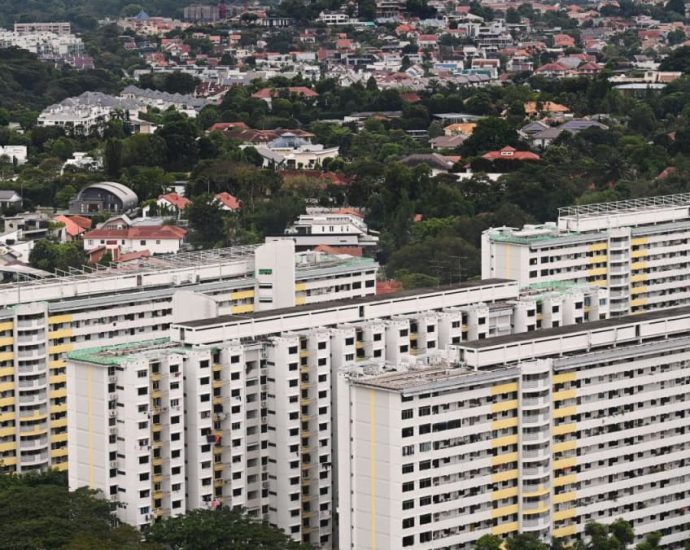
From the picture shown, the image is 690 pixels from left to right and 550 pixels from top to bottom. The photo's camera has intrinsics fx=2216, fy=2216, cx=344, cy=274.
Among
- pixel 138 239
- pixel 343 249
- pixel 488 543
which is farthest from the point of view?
pixel 343 249

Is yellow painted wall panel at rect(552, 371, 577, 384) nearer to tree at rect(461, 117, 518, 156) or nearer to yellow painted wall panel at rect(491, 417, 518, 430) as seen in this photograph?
yellow painted wall panel at rect(491, 417, 518, 430)

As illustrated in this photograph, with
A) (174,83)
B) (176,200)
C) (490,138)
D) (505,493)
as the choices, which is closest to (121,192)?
(176,200)

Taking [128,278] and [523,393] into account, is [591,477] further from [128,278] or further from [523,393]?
[128,278]

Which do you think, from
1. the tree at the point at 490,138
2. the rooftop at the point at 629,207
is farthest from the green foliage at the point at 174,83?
the rooftop at the point at 629,207

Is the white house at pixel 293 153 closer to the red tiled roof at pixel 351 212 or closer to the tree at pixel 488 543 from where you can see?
the red tiled roof at pixel 351 212

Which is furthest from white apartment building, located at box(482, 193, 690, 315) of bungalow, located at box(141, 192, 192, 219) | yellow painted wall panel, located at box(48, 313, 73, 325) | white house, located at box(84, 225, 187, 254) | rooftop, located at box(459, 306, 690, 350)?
bungalow, located at box(141, 192, 192, 219)

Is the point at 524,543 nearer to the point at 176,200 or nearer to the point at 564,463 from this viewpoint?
the point at 564,463
